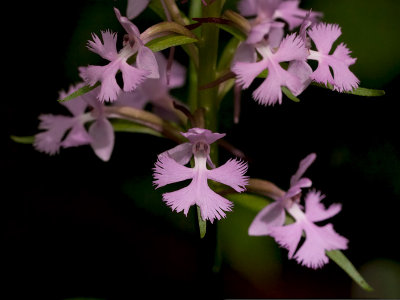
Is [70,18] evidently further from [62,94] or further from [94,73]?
[94,73]

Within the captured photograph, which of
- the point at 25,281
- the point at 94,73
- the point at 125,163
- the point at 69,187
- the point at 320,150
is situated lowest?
the point at 25,281

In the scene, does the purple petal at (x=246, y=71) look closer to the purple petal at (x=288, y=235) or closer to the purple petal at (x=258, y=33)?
the purple petal at (x=258, y=33)

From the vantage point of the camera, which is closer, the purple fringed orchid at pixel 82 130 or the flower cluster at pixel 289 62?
the flower cluster at pixel 289 62

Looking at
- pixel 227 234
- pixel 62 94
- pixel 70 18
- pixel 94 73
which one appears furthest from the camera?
pixel 70 18

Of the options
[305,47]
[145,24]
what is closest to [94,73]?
[305,47]

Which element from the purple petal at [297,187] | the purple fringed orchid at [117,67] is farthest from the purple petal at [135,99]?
the purple petal at [297,187]

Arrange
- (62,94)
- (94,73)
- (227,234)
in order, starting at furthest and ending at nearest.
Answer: (227,234), (62,94), (94,73)

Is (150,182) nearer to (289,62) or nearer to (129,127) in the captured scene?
(129,127)

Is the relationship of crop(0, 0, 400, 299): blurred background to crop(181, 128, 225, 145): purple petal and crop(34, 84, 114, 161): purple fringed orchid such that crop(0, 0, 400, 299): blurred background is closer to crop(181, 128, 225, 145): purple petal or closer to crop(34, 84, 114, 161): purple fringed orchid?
crop(34, 84, 114, 161): purple fringed orchid
